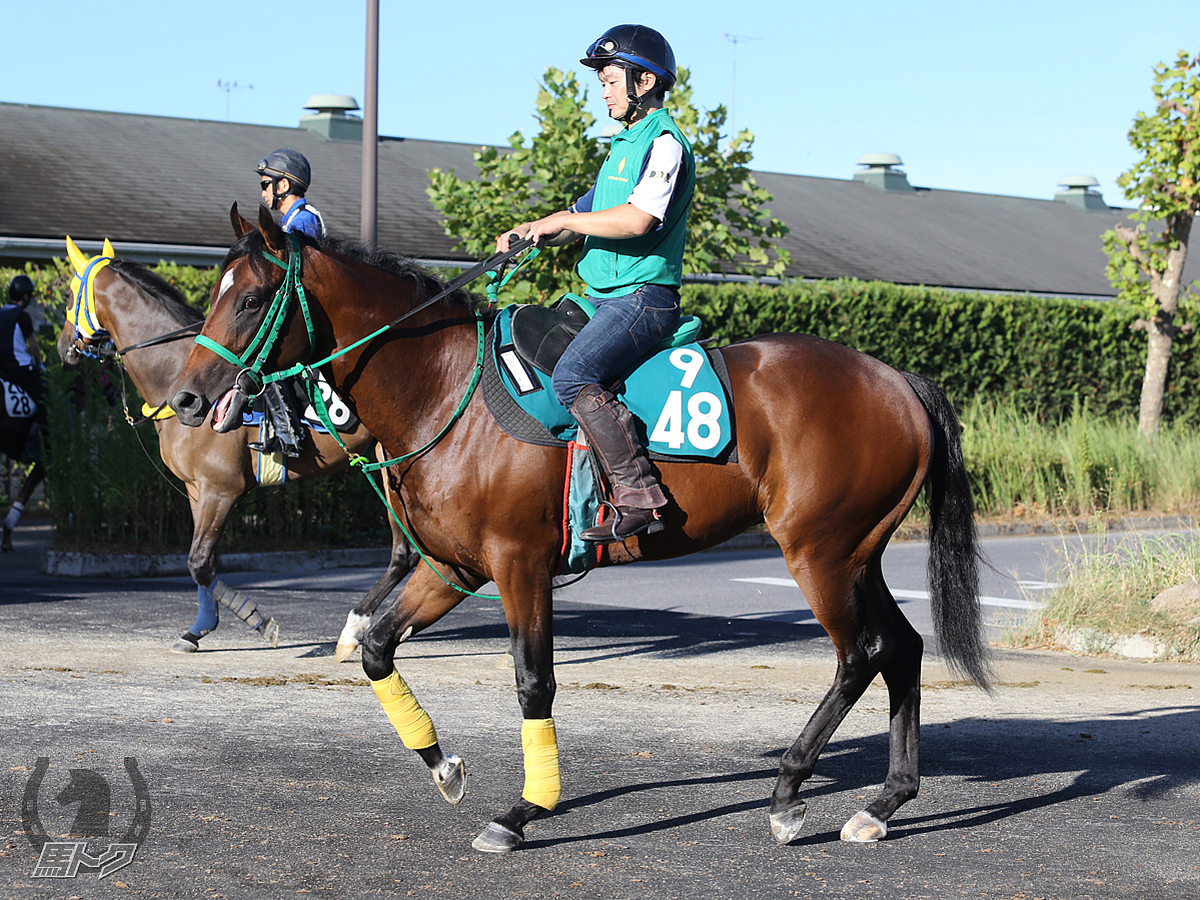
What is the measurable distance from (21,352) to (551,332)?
10.3 meters

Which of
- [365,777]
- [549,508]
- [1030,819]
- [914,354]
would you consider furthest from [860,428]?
[914,354]

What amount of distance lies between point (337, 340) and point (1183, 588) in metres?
6.84

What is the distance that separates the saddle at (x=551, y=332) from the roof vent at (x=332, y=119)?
80.9 ft

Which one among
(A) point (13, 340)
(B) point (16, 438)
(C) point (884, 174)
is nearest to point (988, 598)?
(B) point (16, 438)

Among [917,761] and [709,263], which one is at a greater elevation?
[709,263]

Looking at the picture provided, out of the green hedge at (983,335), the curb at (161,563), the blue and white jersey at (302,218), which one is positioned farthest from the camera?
the green hedge at (983,335)

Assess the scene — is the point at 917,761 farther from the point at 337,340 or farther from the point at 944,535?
the point at 337,340

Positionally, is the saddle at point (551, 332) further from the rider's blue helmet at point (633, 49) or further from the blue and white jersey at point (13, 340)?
the blue and white jersey at point (13, 340)

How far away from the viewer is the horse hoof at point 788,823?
4812 millimetres

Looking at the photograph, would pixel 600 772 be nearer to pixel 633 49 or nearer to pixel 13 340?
pixel 633 49

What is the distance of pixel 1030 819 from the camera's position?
5145mm

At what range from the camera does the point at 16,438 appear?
1359 cm

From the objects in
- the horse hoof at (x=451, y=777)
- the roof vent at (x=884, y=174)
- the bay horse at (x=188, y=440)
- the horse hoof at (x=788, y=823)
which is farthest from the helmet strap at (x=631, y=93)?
the roof vent at (x=884, y=174)

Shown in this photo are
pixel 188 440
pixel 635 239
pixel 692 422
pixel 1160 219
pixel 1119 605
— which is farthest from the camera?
pixel 1160 219
